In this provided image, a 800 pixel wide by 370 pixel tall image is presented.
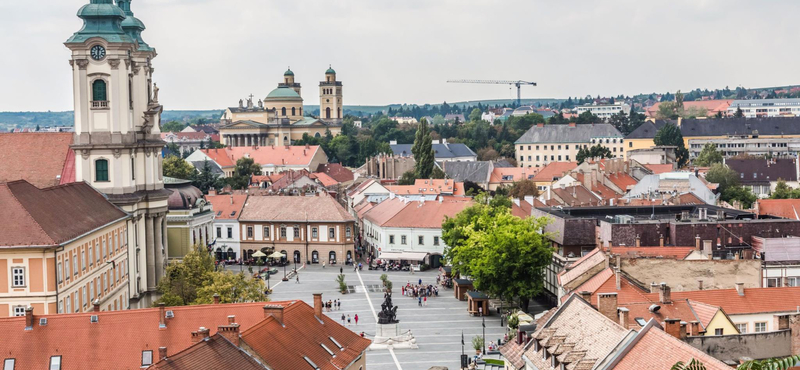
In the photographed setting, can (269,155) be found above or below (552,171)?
above

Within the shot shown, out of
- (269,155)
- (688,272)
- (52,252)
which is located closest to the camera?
(52,252)

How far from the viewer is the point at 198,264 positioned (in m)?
61.7

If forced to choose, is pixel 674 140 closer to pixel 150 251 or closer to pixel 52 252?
pixel 150 251

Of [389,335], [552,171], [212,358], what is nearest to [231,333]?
[212,358]

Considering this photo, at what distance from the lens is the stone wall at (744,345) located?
35.5 m

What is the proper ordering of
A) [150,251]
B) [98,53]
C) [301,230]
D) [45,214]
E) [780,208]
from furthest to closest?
[301,230] → [780,208] → [150,251] → [98,53] → [45,214]

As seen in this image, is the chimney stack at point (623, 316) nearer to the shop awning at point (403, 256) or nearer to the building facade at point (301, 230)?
the shop awning at point (403, 256)

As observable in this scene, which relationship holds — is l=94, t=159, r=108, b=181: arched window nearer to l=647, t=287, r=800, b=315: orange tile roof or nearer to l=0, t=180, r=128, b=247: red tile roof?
l=0, t=180, r=128, b=247: red tile roof

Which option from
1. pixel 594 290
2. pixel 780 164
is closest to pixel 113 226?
pixel 594 290

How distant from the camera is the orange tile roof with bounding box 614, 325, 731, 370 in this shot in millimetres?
29359

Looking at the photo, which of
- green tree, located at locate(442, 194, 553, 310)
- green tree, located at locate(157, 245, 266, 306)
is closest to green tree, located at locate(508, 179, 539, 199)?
green tree, located at locate(442, 194, 553, 310)

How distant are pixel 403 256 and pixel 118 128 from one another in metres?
34.6

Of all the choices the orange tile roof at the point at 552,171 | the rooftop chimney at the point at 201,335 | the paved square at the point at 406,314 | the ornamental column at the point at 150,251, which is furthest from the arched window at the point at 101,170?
the orange tile roof at the point at 552,171

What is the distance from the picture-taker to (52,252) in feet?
176
